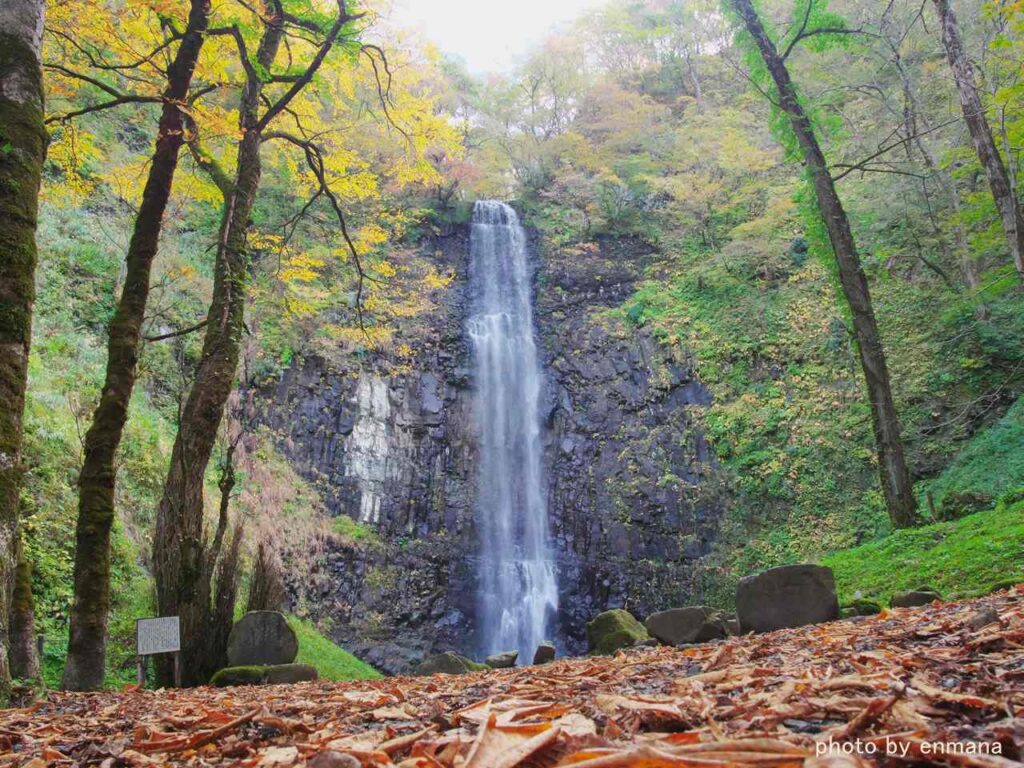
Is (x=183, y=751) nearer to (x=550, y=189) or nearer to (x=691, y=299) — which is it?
(x=691, y=299)

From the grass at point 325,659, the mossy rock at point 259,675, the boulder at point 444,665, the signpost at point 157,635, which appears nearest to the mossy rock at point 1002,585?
the boulder at point 444,665

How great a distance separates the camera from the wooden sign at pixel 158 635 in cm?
478

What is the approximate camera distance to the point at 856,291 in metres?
8.30

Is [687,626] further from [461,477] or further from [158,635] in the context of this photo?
[461,477]

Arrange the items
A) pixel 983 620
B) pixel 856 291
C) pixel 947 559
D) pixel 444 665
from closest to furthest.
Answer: pixel 983 620, pixel 947 559, pixel 444 665, pixel 856 291

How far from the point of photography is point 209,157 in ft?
21.6

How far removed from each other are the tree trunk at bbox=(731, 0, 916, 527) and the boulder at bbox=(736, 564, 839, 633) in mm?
3430

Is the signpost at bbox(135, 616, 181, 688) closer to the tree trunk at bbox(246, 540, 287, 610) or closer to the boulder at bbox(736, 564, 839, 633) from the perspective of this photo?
the tree trunk at bbox(246, 540, 287, 610)

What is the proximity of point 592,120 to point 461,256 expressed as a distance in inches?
288

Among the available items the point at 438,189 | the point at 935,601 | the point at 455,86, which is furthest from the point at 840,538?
the point at 455,86

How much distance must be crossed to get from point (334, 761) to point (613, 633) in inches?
243

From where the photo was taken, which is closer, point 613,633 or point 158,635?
point 158,635

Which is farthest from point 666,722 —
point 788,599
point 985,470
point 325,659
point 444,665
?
point 985,470

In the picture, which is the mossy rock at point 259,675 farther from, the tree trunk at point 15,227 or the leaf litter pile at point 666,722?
the leaf litter pile at point 666,722
